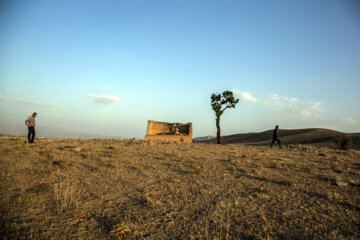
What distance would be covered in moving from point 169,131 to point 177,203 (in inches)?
895

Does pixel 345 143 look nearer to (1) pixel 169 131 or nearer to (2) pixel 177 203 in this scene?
(1) pixel 169 131

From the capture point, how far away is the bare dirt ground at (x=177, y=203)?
335cm

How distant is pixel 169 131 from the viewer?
27.2 meters

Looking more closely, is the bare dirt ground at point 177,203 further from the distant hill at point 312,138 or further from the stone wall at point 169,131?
the distant hill at point 312,138

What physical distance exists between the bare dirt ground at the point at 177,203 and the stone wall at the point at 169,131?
1579cm

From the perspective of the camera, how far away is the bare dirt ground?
3.35m

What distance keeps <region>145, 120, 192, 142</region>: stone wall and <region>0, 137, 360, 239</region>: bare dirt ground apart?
15.8 meters

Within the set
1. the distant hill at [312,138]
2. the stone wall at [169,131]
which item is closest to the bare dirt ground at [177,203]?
the stone wall at [169,131]

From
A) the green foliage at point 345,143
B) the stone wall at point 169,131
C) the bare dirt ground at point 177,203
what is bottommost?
the bare dirt ground at point 177,203

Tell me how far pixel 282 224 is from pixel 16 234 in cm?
507

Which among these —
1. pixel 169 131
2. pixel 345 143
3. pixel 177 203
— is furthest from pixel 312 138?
pixel 177 203

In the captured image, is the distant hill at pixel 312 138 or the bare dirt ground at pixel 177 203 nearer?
the bare dirt ground at pixel 177 203

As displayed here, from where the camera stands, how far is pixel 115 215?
395 cm

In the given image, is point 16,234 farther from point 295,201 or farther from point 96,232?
point 295,201
